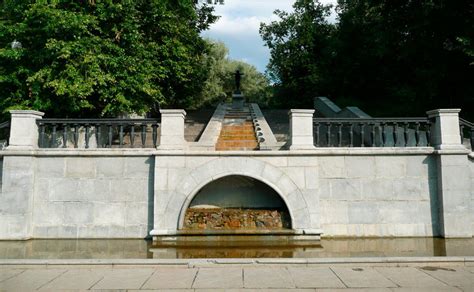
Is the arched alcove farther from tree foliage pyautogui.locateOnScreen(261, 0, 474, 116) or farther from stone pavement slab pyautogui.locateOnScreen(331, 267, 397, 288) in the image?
tree foliage pyautogui.locateOnScreen(261, 0, 474, 116)

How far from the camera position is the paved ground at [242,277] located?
5.29 metres

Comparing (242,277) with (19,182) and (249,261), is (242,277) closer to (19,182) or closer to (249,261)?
(249,261)

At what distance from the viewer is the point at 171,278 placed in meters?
5.76

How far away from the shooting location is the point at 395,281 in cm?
554

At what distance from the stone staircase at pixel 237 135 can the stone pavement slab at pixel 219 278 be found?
18.8ft

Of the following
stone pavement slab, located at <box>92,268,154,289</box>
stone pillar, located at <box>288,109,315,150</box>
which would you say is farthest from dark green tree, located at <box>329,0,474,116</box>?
stone pavement slab, located at <box>92,268,154,289</box>

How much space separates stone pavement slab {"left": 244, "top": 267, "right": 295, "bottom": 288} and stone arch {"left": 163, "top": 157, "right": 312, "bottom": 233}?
290cm

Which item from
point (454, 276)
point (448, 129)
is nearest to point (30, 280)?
point (454, 276)

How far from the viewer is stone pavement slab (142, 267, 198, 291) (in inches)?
210

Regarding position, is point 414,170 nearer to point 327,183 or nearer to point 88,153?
point 327,183

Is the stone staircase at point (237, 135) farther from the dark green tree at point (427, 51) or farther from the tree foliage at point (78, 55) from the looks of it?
the dark green tree at point (427, 51)

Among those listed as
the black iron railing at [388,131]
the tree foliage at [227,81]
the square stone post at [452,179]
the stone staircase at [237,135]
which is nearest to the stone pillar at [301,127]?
the black iron railing at [388,131]

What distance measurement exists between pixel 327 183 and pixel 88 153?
6.90 m

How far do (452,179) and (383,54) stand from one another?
12.0 meters
